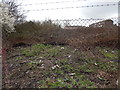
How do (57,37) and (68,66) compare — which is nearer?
(68,66)

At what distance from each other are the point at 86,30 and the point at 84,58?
2.34 metres

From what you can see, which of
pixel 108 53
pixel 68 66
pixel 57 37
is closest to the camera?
pixel 68 66

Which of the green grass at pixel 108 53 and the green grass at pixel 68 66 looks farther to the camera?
the green grass at pixel 108 53

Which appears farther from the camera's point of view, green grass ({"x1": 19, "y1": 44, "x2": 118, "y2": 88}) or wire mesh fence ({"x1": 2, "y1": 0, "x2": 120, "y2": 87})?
wire mesh fence ({"x1": 2, "y1": 0, "x2": 120, "y2": 87})

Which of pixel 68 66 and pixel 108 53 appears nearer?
pixel 68 66

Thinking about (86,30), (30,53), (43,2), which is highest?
(43,2)

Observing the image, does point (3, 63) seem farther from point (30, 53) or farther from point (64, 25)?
point (64, 25)

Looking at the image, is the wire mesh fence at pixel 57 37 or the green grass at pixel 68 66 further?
the wire mesh fence at pixel 57 37

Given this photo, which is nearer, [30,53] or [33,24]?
[30,53]

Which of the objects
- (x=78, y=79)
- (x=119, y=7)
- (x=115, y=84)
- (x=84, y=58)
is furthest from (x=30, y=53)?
(x=119, y=7)

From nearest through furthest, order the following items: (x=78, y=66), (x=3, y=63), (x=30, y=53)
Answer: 1. (x=78, y=66)
2. (x=3, y=63)
3. (x=30, y=53)

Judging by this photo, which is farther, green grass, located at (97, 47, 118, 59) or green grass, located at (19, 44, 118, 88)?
green grass, located at (97, 47, 118, 59)

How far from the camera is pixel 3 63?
167 inches

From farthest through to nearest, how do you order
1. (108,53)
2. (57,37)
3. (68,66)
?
(57,37)
(108,53)
(68,66)
